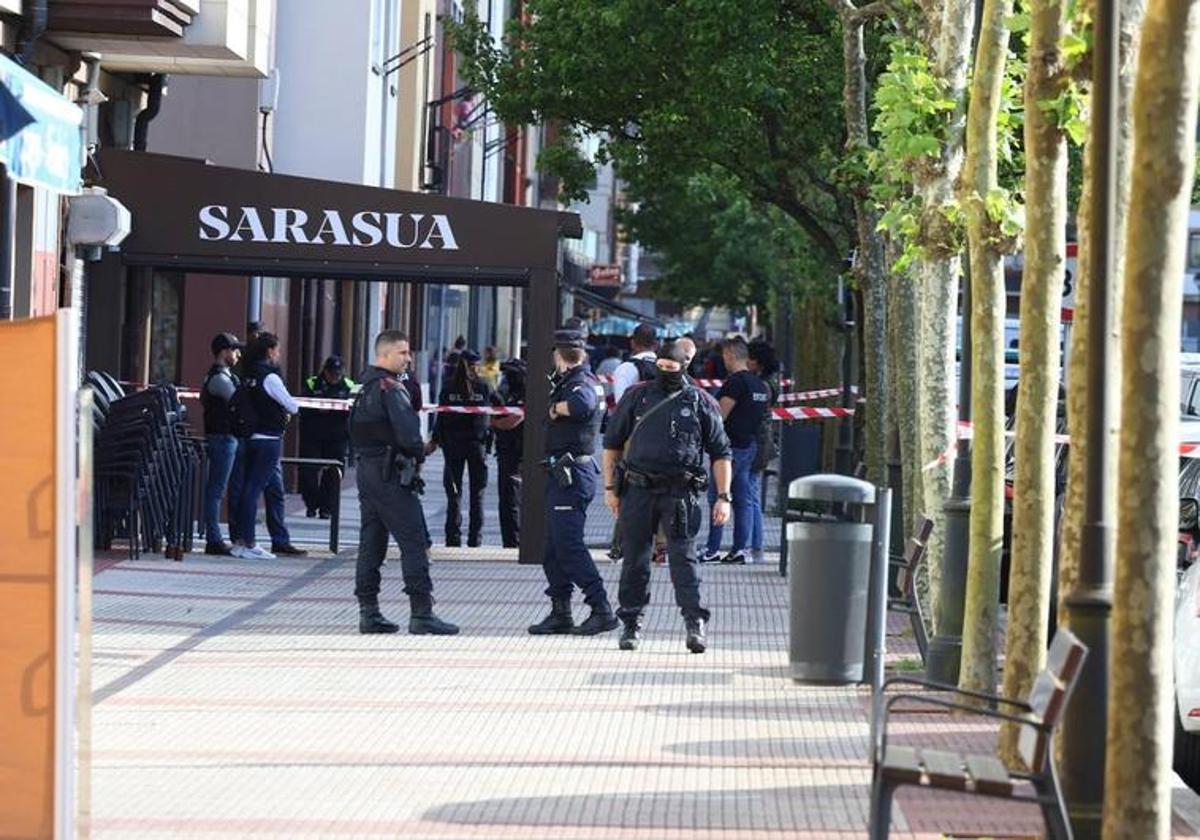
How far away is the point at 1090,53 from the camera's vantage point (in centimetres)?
929

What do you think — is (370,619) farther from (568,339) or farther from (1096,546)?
(1096,546)

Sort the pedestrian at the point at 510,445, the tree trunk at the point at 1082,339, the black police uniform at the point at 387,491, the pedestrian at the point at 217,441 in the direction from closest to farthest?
the tree trunk at the point at 1082,339, the black police uniform at the point at 387,491, the pedestrian at the point at 217,441, the pedestrian at the point at 510,445

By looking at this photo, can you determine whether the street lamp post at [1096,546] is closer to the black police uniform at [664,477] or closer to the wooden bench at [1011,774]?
the wooden bench at [1011,774]

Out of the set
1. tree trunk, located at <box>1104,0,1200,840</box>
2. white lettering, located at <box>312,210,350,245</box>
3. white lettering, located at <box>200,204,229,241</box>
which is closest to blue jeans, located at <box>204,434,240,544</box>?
white lettering, located at <box>200,204,229,241</box>

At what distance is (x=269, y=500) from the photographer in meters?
21.8

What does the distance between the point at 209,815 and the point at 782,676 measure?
540 centimetres

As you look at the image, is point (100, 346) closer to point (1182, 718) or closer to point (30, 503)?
point (1182, 718)

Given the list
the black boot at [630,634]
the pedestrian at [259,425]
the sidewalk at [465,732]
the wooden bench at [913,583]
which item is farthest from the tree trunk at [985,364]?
the pedestrian at [259,425]

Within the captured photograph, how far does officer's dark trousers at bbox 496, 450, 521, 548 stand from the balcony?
3.92 m

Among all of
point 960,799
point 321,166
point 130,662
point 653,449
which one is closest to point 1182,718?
point 960,799

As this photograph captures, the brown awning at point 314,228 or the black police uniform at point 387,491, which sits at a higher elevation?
the brown awning at point 314,228

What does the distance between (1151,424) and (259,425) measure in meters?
14.3

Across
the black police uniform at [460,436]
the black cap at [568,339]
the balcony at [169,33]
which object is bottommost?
the black police uniform at [460,436]

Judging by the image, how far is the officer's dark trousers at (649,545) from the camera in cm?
1510
